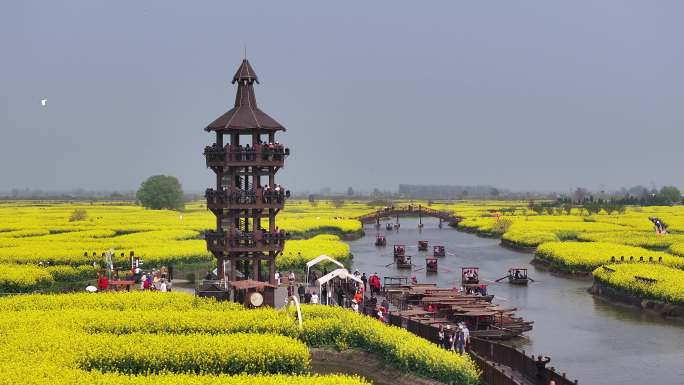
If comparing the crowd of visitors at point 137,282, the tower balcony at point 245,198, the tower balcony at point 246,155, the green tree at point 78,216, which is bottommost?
the crowd of visitors at point 137,282

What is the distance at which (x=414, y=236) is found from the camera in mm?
132250

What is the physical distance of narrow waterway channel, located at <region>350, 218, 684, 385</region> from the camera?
36.5 m

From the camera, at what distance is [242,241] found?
38.8 m

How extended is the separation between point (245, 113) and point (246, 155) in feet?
8.94

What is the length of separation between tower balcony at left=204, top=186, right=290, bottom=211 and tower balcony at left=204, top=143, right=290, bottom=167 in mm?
1411

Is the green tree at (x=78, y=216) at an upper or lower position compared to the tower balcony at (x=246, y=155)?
lower

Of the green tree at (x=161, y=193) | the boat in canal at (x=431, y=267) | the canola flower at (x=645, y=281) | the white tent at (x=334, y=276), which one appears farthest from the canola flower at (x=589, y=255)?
the green tree at (x=161, y=193)

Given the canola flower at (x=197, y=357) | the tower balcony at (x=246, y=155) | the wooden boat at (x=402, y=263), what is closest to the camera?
the canola flower at (x=197, y=357)

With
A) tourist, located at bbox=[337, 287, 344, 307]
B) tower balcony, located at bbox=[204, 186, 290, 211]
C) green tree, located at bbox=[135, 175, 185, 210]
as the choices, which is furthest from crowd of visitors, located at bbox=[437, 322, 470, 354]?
green tree, located at bbox=[135, 175, 185, 210]

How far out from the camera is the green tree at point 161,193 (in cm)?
17975

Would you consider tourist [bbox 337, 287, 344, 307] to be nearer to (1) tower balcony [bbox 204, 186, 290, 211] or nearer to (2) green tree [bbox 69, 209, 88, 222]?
(1) tower balcony [bbox 204, 186, 290, 211]

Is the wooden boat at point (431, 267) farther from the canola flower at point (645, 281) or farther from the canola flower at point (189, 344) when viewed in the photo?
the canola flower at point (189, 344)

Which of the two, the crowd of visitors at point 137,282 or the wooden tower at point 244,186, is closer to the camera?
the wooden tower at point 244,186

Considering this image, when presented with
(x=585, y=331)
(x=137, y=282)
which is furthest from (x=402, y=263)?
(x=137, y=282)
